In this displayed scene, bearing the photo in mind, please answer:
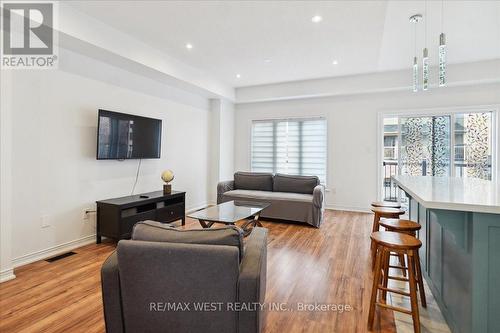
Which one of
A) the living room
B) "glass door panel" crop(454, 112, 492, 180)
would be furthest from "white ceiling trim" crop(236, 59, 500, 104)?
"glass door panel" crop(454, 112, 492, 180)

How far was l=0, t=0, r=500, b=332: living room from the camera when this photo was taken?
1559 millimetres

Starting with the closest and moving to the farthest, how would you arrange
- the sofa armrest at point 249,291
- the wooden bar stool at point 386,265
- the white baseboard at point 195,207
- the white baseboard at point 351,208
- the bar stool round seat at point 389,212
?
1. the sofa armrest at point 249,291
2. the wooden bar stool at point 386,265
3. the bar stool round seat at point 389,212
4. the white baseboard at point 195,207
5. the white baseboard at point 351,208

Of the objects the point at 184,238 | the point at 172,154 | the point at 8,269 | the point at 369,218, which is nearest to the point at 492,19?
the point at 369,218

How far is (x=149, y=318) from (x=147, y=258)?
380mm

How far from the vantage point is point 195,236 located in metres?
1.54

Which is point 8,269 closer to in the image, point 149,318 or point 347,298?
point 149,318

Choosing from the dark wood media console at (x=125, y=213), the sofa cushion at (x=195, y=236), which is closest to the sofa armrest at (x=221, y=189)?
the dark wood media console at (x=125, y=213)

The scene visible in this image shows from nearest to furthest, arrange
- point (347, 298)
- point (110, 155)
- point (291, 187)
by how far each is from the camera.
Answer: point (347, 298)
point (110, 155)
point (291, 187)

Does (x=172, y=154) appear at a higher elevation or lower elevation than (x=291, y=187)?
higher

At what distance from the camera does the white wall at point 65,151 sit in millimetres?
2955

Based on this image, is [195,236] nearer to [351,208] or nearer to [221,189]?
[221,189]

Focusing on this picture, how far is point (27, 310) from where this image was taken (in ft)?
6.98

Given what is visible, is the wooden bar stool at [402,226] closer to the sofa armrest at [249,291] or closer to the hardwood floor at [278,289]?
the hardwood floor at [278,289]

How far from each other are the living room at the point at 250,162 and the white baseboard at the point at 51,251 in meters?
0.02
